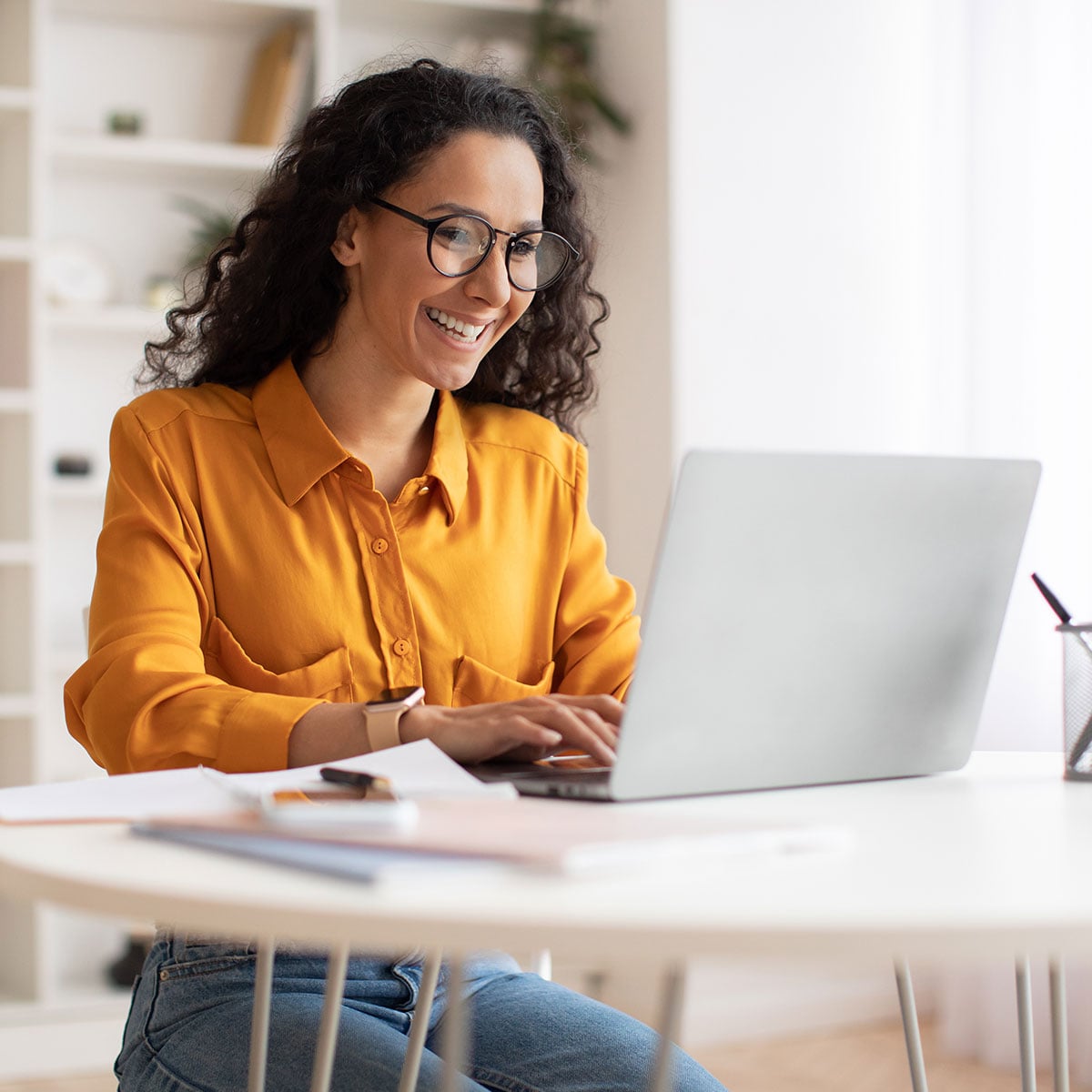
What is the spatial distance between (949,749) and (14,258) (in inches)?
94.2

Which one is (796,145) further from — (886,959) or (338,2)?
(886,959)

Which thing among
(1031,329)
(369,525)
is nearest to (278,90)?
(1031,329)

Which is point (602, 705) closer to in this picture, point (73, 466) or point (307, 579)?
point (307, 579)

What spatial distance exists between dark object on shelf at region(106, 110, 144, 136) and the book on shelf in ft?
0.76

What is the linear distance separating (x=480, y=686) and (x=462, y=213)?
48cm

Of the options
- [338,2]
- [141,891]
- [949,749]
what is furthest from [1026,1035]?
[338,2]

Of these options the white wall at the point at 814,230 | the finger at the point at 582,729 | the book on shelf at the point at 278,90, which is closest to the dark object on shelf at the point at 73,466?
the book on shelf at the point at 278,90

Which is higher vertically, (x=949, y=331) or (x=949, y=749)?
(x=949, y=331)

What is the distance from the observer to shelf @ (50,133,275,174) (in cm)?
303

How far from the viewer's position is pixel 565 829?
29.6 inches

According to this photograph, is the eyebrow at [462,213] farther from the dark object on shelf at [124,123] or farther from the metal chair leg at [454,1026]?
the dark object on shelf at [124,123]

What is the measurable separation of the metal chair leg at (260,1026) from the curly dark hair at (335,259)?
75 centimetres

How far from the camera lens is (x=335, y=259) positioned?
5.24ft

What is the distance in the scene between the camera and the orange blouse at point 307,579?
4.03ft
